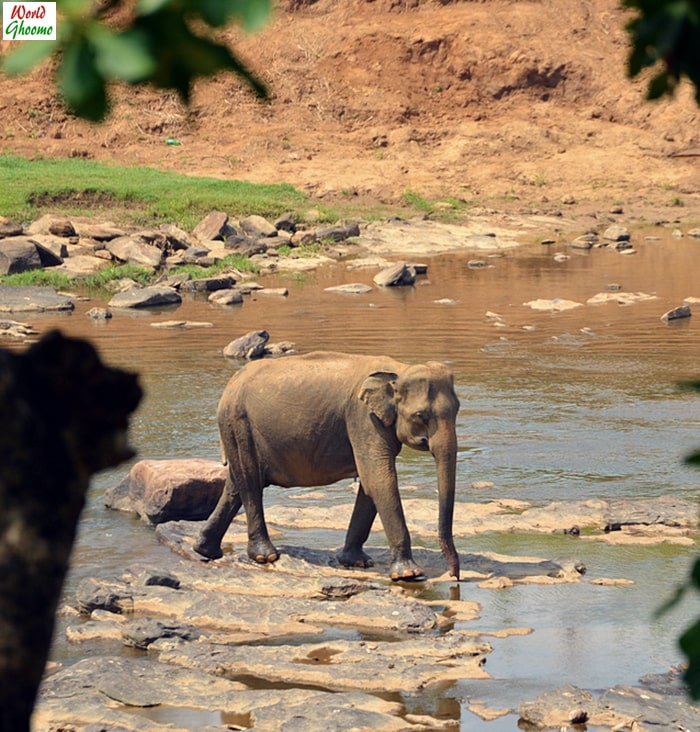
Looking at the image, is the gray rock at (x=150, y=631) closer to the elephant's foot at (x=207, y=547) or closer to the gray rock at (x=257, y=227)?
the elephant's foot at (x=207, y=547)

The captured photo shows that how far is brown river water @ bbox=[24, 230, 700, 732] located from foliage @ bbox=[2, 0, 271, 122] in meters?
1.06

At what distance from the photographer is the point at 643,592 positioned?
9.53 m

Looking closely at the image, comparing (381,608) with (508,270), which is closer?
(381,608)

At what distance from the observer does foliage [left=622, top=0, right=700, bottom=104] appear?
235cm

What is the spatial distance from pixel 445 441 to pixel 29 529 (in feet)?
26.0

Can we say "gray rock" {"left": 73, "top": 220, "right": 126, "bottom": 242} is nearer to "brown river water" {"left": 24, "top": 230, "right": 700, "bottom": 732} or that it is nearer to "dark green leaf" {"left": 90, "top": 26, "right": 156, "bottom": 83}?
"brown river water" {"left": 24, "top": 230, "right": 700, "bottom": 732}

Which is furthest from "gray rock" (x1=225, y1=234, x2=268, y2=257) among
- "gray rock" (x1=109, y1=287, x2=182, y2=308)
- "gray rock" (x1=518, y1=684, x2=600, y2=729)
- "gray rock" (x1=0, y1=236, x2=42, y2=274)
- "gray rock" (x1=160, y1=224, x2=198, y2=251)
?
"gray rock" (x1=518, y1=684, x2=600, y2=729)

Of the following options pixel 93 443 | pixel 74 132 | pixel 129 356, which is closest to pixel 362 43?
pixel 74 132

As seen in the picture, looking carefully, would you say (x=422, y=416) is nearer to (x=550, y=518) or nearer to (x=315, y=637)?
(x=550, y=518)

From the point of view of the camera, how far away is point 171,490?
11680 mm

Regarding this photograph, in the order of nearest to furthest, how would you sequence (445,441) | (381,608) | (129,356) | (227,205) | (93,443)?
(93,443)
(381,608)
(445,441)
(129,356)
(227,205)

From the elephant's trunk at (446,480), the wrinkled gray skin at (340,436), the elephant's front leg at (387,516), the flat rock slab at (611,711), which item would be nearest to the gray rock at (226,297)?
the wrinkled gray skin at (340,436)

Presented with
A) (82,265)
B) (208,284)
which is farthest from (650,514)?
(82,265)

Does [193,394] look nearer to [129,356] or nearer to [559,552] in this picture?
[129,356]
